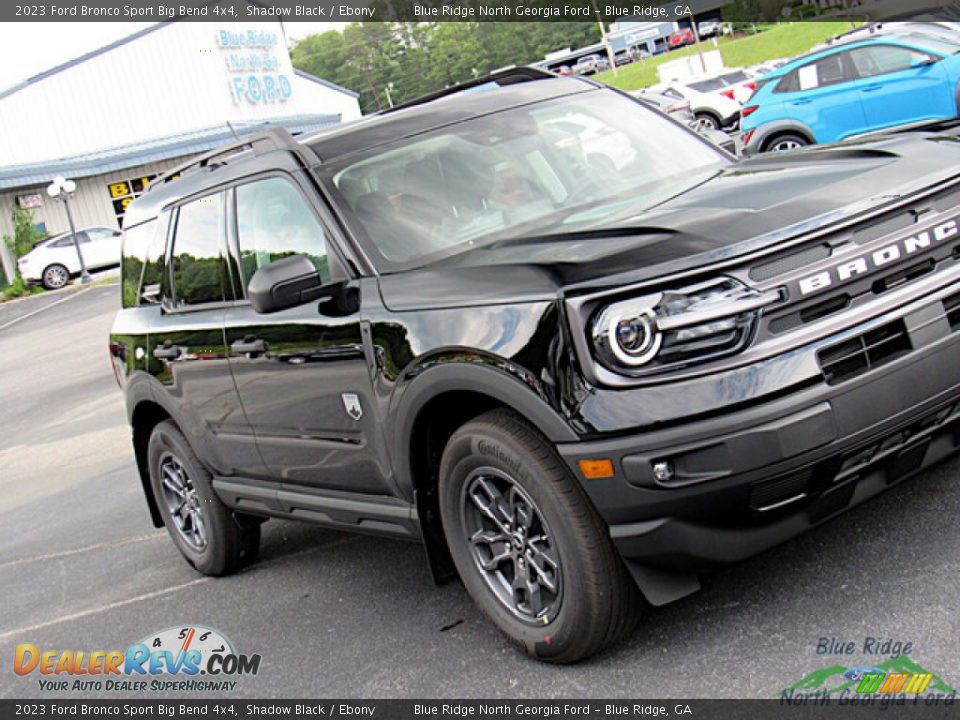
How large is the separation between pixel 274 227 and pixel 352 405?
3.20 ft

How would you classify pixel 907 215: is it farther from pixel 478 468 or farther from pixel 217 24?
pixel 217 24

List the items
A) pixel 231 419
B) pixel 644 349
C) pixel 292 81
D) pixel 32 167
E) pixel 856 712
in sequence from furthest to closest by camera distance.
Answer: pixel 292 81 → pixel 32 167 → pixel 231 419 → pixel 644 349 → pixel 856 712

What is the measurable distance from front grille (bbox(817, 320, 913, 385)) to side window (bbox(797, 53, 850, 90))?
12540 mm

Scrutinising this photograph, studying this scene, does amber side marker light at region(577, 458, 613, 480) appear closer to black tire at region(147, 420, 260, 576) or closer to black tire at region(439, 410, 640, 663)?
black tire at region(439, 410, 640, 663)

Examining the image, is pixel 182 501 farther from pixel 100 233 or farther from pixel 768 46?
pixel 768 46

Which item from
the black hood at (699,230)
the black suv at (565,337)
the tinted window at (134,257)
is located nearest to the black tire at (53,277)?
the tinted window at (134,257)

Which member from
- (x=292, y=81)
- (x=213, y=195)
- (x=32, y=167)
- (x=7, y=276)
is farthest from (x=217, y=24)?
(x=213, y=195)

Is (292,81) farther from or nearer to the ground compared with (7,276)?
farther from the ground

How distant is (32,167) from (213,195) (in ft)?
124

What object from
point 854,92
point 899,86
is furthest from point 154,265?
point 854,92

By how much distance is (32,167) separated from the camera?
40312mm

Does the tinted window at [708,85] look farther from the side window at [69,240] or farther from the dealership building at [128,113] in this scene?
the side window at [69,240]

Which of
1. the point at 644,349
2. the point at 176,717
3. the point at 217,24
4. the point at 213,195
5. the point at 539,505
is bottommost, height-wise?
the point at 176,717

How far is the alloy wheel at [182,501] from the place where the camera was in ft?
20.9
